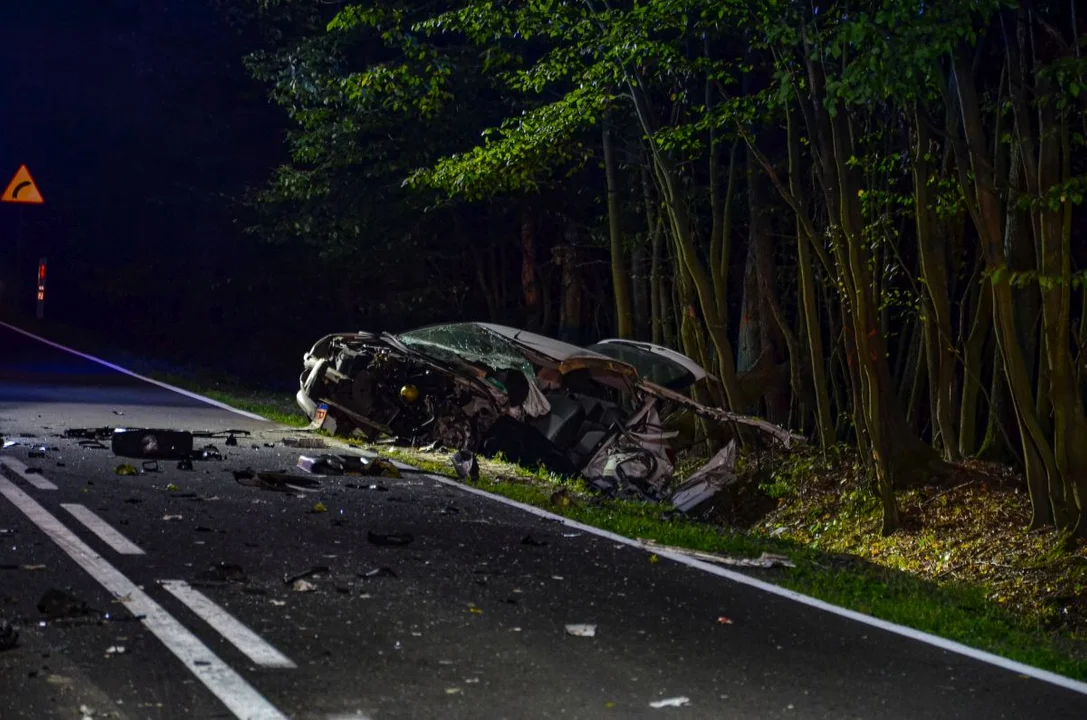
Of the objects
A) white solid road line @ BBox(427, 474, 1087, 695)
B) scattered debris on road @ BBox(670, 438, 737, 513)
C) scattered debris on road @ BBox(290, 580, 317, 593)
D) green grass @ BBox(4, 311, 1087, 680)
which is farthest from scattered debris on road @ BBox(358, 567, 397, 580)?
scattered debris on road @ BBox(670, 438, 737, 513)

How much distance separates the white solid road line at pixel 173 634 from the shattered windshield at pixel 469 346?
552 cm

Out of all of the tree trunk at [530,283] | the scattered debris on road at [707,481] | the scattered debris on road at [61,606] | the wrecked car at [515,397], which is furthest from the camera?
the tree trunk at [530,283]

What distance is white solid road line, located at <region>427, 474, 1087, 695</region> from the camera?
588 cm

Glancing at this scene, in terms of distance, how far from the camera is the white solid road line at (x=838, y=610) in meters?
5.88

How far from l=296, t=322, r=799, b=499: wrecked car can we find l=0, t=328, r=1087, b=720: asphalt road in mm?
3215

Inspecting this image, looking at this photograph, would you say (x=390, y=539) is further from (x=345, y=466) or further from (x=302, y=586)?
(x=345, y=466)

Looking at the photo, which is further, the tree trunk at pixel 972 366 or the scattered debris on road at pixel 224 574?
the tree trunk at pixel 972 366

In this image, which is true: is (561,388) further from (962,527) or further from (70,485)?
(70,485)

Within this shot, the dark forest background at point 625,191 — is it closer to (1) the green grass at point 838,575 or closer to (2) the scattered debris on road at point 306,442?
(1) the green grass at point 838,575

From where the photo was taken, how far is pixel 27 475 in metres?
10.6

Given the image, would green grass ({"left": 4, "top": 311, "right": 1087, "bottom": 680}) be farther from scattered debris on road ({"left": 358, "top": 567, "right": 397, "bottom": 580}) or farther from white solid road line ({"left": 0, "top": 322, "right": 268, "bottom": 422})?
white solid road line ({"left": 0, "top": 322, "right": 268, "bottom": 422})

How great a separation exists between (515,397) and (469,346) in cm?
98

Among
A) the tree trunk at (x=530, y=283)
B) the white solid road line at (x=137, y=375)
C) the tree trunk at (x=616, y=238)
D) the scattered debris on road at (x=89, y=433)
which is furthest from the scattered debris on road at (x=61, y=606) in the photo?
the tree trunk at (x=530, y=283)

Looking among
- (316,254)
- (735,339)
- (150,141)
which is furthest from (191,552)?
(150,141)
